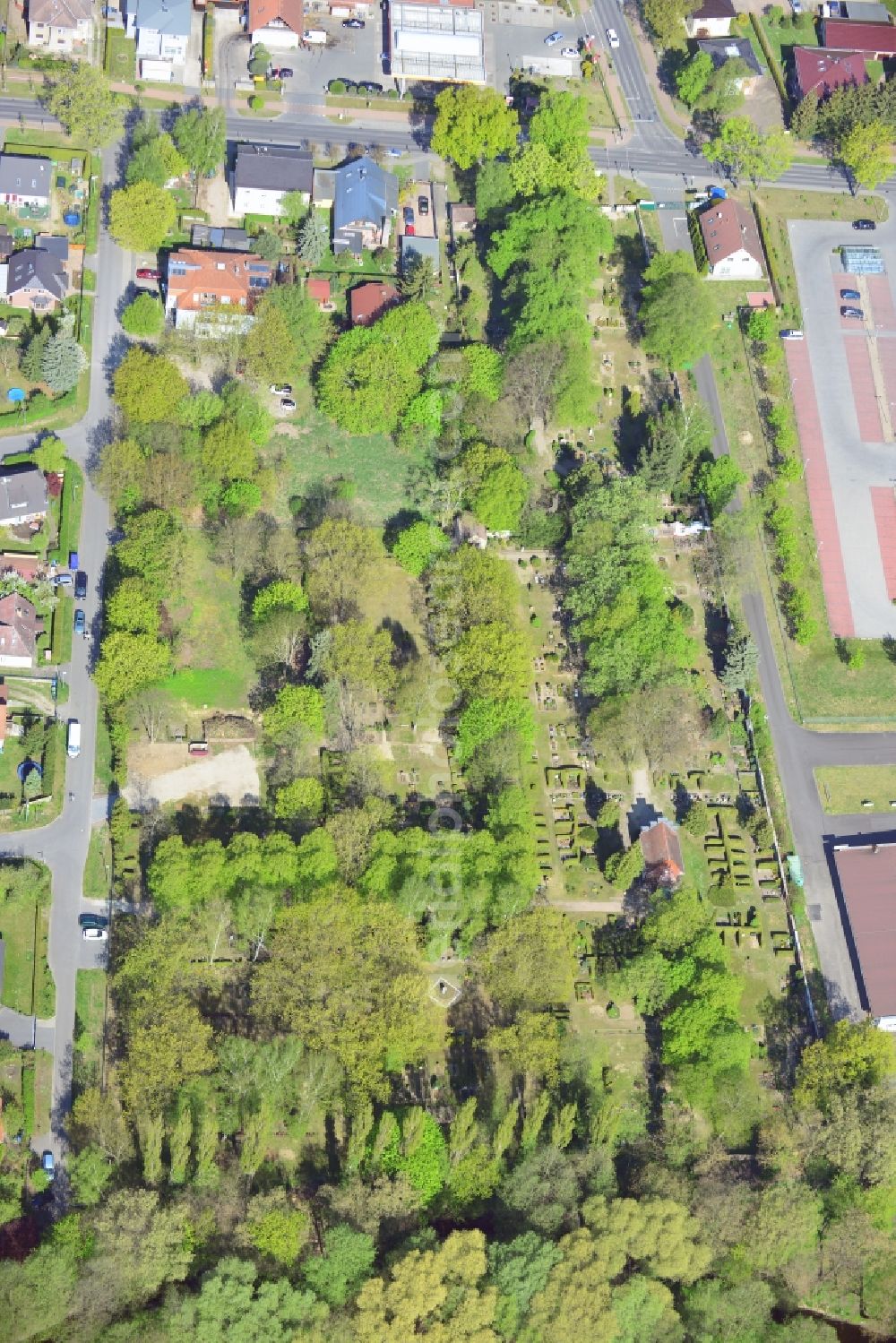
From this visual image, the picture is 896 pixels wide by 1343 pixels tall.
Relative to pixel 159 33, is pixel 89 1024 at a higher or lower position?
lower

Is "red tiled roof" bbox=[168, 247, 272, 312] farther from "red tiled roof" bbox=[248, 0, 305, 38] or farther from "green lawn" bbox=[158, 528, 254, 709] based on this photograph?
"red tiled roof" bbox=[248, 0, 305, 38]

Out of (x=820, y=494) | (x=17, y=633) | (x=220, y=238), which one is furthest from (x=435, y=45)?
(x=17, y=633)

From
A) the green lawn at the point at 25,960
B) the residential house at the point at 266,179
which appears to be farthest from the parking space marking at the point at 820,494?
the green lawn at the point at 25,960

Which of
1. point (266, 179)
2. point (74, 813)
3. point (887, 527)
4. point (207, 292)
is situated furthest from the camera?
point (266, 179)

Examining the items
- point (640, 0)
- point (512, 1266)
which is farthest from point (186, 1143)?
point (640, 0)

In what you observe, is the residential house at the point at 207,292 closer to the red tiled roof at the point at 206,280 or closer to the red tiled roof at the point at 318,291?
the red tiled roof at the point at 206,280

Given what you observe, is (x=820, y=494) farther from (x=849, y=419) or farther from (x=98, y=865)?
(x=98, y=865)
